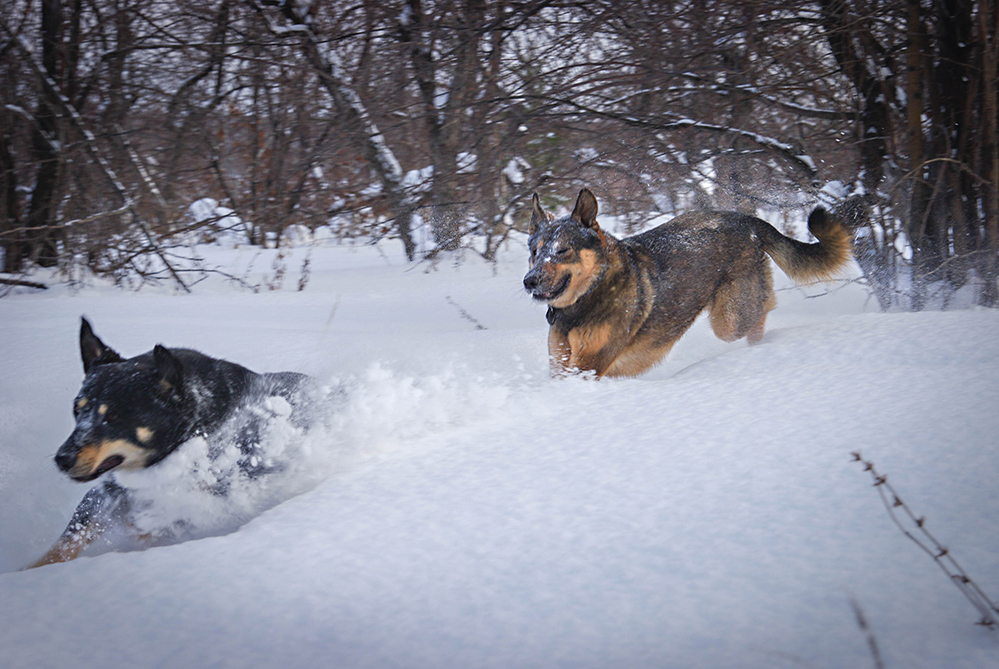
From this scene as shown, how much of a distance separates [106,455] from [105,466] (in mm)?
67

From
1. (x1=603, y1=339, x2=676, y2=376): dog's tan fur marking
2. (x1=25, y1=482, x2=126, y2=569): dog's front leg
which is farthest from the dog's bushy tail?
(x1=25, y1=482, x2=126, y2=569): dog's front leg

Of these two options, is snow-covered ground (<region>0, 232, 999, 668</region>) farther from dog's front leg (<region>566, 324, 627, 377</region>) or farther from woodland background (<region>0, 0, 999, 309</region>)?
woodland background (<region>0, 0, 999, 309</region>)

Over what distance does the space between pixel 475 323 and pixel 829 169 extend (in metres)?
3.24

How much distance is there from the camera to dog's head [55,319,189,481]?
2.49 meters

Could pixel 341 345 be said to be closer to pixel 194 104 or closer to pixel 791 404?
pixel 791 404

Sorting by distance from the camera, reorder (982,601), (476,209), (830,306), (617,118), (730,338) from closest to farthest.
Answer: (982,601) < (730,338) < (617,118) < (830,306) < (476,209)

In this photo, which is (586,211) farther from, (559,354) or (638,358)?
(638,358)

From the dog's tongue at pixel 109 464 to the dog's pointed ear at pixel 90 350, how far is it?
0.47 m

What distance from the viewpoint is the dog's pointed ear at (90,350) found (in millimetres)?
2779

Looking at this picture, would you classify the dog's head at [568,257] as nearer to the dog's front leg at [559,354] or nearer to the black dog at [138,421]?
the dog's front leg at [559,354]

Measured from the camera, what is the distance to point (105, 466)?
2.56m

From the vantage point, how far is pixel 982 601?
117 cm

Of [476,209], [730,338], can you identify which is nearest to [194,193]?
[476,209]

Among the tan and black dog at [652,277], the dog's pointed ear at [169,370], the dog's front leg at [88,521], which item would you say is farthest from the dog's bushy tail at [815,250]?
the dog's front leg at [88,521]
